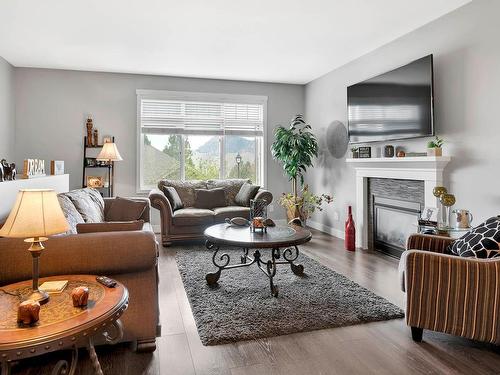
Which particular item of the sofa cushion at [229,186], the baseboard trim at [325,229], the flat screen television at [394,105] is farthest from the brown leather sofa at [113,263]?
the baseboard trim at [325,229]

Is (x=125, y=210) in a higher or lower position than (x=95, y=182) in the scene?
lower

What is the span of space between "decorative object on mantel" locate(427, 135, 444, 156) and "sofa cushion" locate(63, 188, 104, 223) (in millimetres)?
3307

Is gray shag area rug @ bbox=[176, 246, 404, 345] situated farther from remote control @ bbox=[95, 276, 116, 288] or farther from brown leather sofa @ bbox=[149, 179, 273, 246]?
brown leather sofa @ bbox=[149, 179, 273, 246]

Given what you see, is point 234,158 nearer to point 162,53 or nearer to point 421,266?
point 162,53

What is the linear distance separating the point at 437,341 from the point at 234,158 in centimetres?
458

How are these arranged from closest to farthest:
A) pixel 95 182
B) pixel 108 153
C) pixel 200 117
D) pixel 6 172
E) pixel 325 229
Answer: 1. pixel 6 172
2. pixel 108 153
3. pixel 95 182
4. pixel 325 229
5. pixel 200 117

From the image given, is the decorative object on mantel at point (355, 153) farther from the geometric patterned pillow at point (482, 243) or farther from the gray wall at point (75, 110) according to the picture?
the gray wall at point (75, 110)

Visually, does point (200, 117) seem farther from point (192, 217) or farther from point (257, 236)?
point (257, 236)

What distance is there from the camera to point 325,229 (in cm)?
579

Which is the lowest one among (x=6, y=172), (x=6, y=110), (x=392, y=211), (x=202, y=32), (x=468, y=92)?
(x=392, y=211)

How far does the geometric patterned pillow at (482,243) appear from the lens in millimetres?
2125

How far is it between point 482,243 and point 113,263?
7.33ft

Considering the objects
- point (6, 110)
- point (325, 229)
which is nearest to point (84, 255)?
point (6, 110)

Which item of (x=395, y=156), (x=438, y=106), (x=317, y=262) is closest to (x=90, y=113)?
(x=317, y=262)
